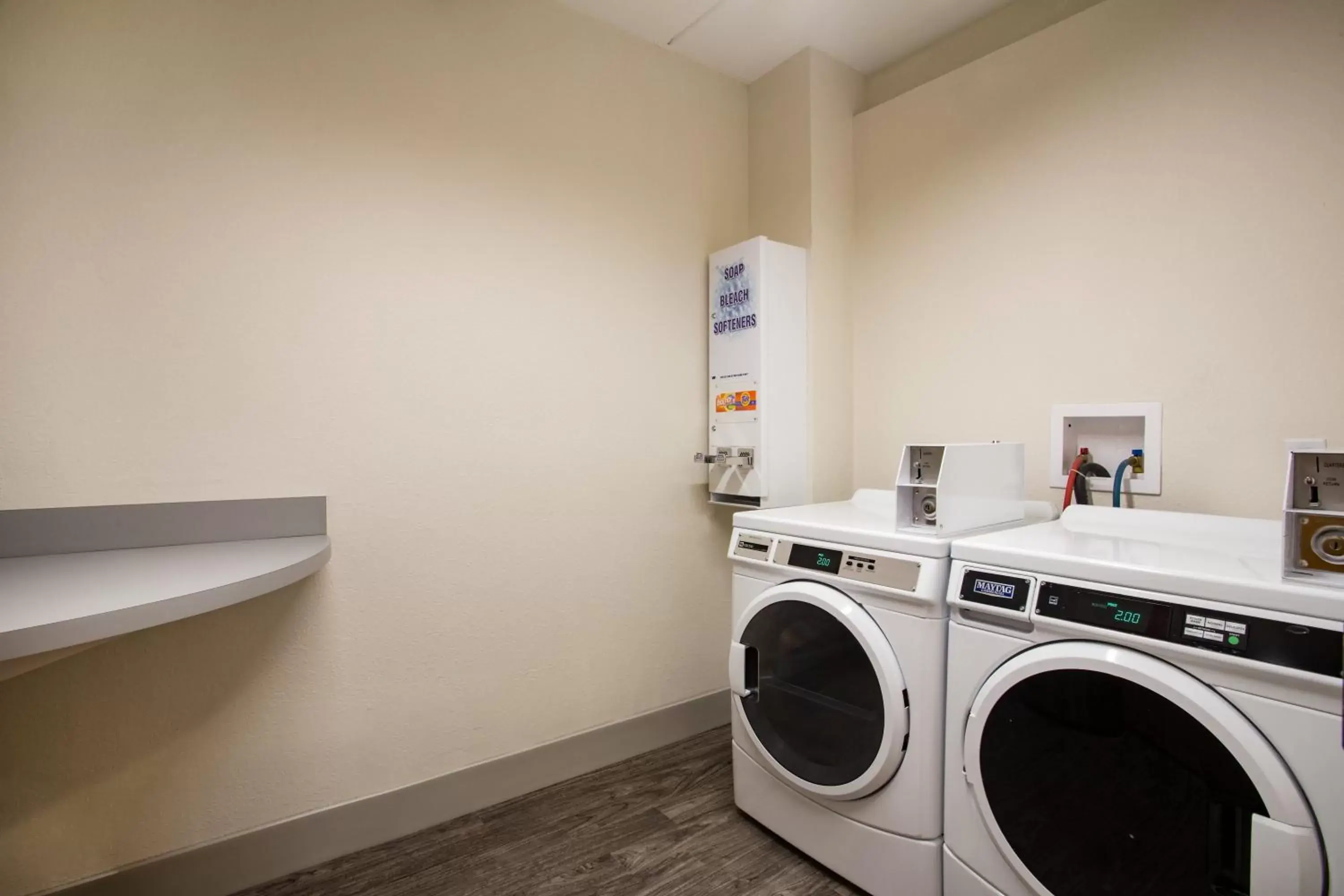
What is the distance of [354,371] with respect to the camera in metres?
1.76

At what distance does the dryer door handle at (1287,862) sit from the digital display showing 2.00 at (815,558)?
2.81ft

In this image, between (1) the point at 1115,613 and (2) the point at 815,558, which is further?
(2) the point at 815,558

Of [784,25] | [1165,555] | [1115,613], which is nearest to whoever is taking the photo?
[1115,613]

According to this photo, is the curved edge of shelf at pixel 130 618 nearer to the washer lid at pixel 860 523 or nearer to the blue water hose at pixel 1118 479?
the washer lid at pixel 860 523

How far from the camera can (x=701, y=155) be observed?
2471mm

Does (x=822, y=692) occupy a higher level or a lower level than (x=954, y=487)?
lower

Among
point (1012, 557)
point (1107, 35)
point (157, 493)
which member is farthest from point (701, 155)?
point (157, 493)

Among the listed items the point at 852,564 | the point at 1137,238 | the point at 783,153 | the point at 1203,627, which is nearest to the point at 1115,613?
the point at 1203,627

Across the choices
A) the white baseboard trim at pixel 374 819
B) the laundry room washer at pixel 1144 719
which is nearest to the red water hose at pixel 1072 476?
the laundry room washer at pixel 1144 719

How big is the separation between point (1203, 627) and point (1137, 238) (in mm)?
1246

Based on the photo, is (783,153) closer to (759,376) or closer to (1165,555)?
(759,376)

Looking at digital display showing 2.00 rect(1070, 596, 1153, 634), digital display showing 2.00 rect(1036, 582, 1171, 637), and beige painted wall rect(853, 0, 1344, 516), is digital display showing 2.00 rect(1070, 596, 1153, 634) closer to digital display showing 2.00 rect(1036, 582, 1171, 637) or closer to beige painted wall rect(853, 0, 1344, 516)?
digital display showing 2.00 rect(1036, 582, 1171, 637)

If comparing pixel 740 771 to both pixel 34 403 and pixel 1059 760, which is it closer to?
pixel 1059 760

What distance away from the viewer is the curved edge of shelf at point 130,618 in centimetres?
78
